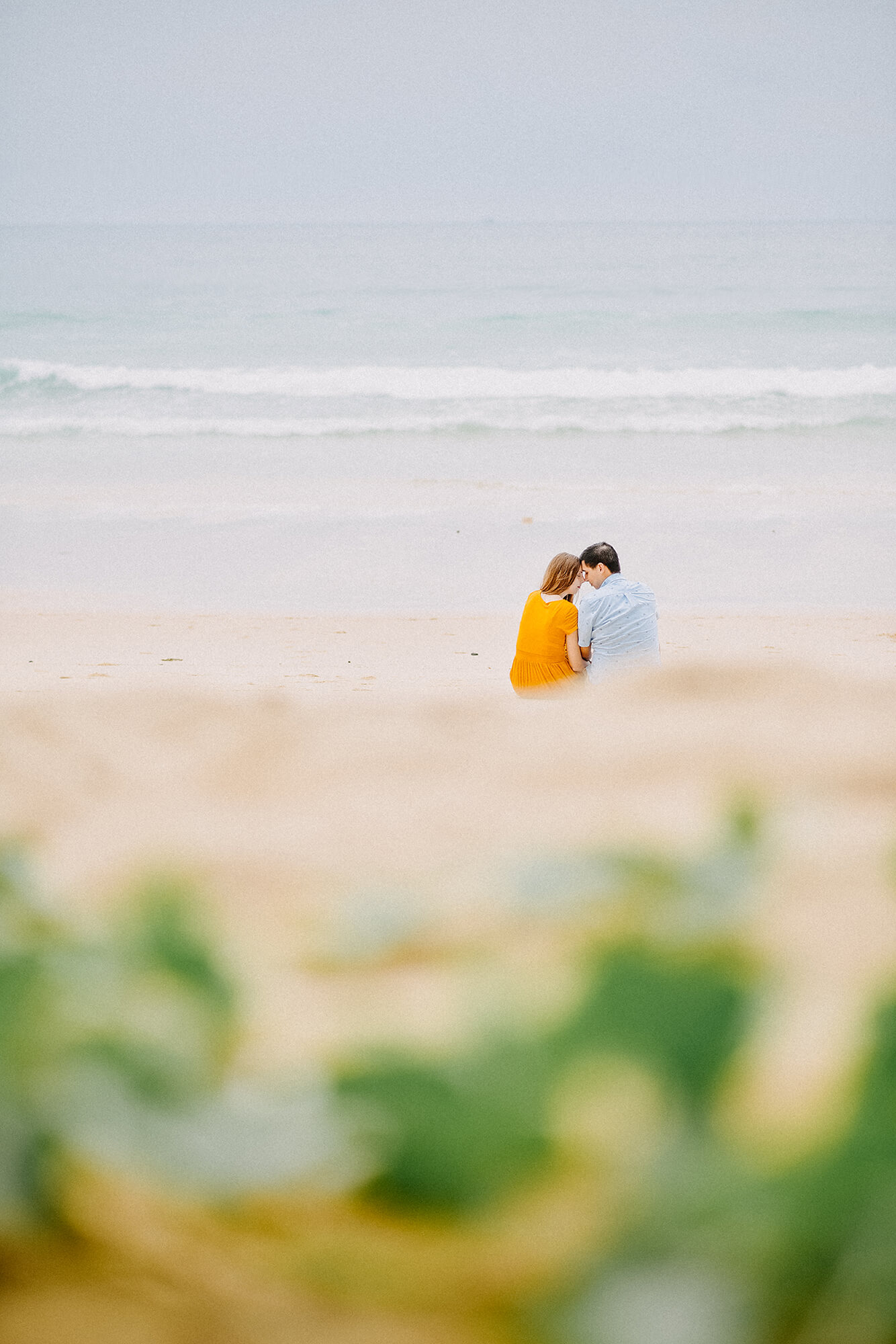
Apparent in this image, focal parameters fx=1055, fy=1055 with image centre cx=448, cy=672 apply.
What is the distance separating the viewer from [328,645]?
8.16 metres

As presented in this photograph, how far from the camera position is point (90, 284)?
28.5 metres

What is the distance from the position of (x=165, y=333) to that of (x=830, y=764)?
76.0ft

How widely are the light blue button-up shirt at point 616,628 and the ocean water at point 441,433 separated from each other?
4489mm

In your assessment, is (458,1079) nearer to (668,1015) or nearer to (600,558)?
(668,1015)

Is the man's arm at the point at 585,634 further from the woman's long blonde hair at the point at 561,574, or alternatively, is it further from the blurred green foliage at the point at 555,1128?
the blurred green foliage at the point at 555,1128

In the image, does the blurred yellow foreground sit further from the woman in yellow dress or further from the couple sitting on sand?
the woman in yellow dress

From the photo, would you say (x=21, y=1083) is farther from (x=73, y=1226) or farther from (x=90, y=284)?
(x=90, y=284)

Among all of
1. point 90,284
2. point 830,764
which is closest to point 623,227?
point 90,284

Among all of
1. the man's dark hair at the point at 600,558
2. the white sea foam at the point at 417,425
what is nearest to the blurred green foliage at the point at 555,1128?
the man's dark hair at the point at 600,558

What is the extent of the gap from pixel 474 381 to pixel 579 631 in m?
14.1

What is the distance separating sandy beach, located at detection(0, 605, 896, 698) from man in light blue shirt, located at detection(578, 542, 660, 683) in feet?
7.00

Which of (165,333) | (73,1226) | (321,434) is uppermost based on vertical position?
(165,333)

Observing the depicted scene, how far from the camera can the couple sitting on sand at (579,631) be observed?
441 cm

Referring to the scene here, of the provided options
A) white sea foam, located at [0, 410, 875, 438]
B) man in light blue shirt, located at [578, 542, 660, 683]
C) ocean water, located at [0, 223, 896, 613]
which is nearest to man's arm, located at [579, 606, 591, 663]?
man in light blue shirt, located at [578, 542, 660, 683]
